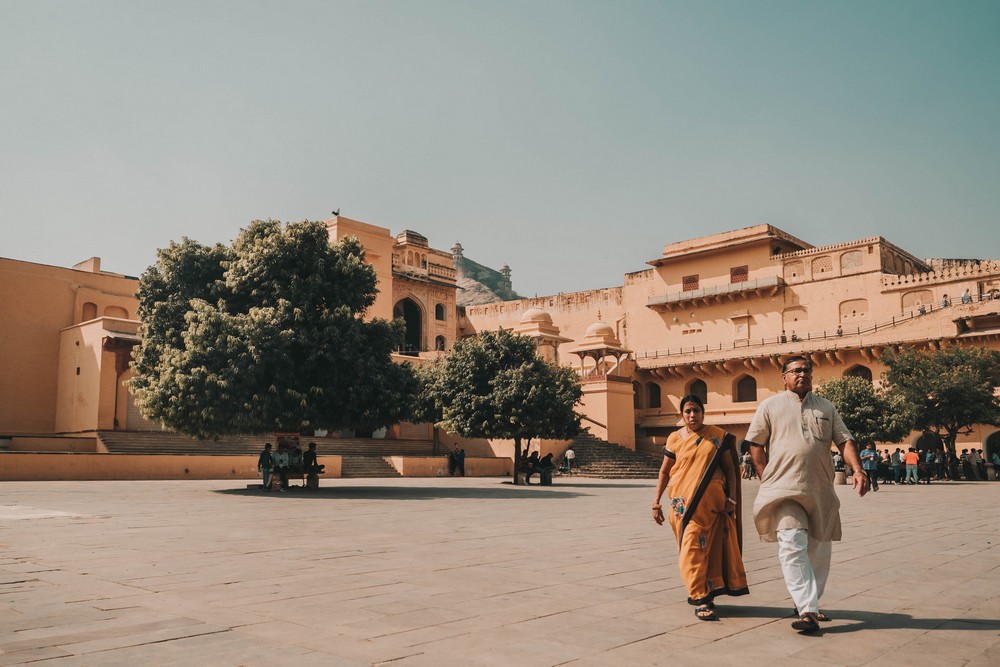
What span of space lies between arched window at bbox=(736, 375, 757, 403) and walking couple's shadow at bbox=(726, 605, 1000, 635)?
3960 centimetres

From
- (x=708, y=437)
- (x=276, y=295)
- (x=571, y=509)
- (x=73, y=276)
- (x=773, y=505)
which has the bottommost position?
(x=571, y=509)

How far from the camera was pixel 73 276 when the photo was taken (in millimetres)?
35125

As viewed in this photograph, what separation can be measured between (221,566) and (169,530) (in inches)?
130

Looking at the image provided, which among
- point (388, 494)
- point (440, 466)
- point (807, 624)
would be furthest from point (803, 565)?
point (440, 466)

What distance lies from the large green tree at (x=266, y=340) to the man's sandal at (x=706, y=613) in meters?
14.1

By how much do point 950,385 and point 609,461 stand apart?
1279 cm

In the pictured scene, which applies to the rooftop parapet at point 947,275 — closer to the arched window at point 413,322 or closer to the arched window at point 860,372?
the arched window at point 860,372

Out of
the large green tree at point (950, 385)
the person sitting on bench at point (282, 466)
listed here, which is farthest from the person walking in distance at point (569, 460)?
the person sitting on bench at point (282, 466)

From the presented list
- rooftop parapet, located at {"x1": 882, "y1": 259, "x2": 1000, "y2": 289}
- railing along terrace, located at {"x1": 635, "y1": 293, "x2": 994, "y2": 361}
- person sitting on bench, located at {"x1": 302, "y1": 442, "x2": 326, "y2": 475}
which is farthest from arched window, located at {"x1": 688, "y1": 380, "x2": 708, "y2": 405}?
person sitting on bench, located at {"x1": 302, "y1": 442, "x2": 326, "y2": 475}

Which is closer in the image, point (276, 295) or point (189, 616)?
point (189, 616)

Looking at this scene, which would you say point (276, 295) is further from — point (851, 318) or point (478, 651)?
point (851, 318)

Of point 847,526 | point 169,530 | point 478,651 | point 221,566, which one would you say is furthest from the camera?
point 847,526

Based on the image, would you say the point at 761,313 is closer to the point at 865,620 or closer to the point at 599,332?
the point at 599,332

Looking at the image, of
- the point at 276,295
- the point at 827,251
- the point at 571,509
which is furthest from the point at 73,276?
the point at 827,251
